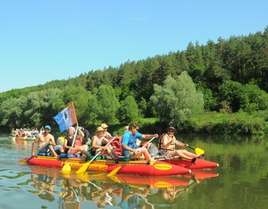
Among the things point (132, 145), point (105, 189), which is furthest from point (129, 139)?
point (105, 189)

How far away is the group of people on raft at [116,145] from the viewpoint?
11.6 m

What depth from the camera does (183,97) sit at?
46.5 metres

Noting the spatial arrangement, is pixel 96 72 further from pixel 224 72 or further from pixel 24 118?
pixel 224 72

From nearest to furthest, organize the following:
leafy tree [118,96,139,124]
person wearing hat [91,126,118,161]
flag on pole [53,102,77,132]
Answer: person wearing hat [91,126,118,161]
flag on pole [53,102,77,132]
leafy tree [118,96,139,124]

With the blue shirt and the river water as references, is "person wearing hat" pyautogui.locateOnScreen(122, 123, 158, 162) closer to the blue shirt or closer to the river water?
the blue shirt

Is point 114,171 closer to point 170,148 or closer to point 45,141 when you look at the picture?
point 170,148

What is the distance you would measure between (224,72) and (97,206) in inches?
2469

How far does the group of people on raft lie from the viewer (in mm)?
11625

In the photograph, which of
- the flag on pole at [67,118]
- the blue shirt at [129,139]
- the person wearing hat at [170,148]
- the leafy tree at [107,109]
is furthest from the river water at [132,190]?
the leafy tree at [107,109]

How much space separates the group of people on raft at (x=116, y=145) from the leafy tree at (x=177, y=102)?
32778mm

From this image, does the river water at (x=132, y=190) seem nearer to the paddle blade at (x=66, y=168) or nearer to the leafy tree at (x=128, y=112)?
the paddle blade at (x=66, y=168)

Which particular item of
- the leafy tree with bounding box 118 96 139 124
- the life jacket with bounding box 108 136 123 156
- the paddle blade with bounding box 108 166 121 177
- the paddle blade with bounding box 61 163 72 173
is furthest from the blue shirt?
the leafy tree with bounding box 118 96 139 124

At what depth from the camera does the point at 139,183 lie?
404 inches

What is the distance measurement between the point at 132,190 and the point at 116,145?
4.52 m
